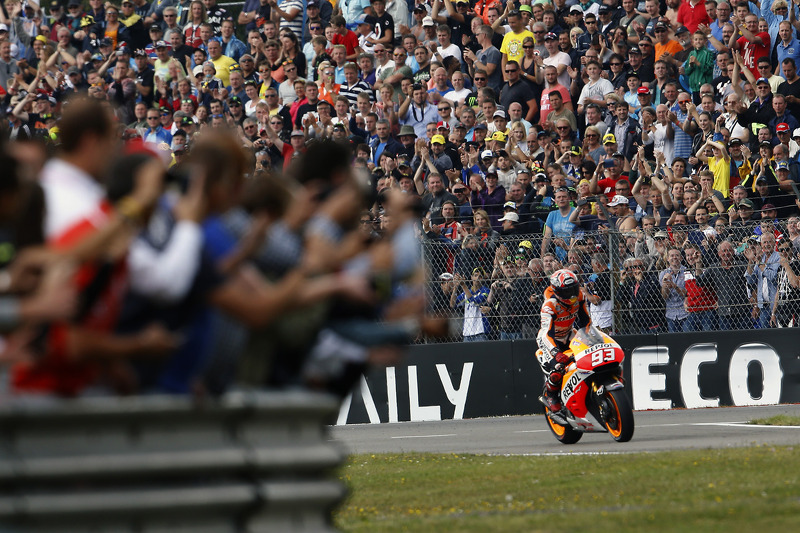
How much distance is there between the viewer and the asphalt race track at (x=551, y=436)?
14047mm

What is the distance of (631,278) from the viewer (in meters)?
17.9

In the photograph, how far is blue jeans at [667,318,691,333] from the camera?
18.1 m

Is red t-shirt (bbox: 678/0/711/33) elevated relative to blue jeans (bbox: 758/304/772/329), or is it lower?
elevated

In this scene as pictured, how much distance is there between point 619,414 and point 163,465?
1019 cm

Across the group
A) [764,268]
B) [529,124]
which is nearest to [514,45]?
[529,124]

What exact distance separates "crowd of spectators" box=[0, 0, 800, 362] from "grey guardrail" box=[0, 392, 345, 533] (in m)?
7.95

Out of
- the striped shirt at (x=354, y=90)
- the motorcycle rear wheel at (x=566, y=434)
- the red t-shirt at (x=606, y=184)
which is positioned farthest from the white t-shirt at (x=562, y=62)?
the motorcycle rear wheel at (x=566, y=434)

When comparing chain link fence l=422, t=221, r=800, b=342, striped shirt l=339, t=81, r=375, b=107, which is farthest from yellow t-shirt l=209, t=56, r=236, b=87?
chain link fence l=422, t=221, r=800, b=342

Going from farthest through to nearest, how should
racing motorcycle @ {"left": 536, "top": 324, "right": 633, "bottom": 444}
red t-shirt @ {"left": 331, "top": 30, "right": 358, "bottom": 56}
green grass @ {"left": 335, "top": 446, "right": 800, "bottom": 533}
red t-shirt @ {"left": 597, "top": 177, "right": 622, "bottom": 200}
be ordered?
1. red t-shirt @ {"left": 331, "top": 30, "right": 358, "bottom": 56}
2. red t-shirt @ {"left": 597, "top": 177, "right": 622, "bottom": 200}
3. racing motorcycle @ {"left": 536, "top": 324, "right": 633, "bottom": 444}
4. green grass @ {"left": 335, "top": 446, "right": 800, "bottom": 533}

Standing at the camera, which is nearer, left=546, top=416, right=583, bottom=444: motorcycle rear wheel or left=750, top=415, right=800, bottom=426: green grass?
left=546, top=416, right=583, bottom=444: motorcycle rear wheel

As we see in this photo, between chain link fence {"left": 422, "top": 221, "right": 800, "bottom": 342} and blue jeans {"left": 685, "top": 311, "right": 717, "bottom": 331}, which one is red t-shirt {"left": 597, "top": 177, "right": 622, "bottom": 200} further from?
blue jeans {"left": 685, "top": 311, "right": 717, "bottom": 331}

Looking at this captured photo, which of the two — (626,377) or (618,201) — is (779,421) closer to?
(626,377)

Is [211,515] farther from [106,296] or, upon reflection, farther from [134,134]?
[134,134]

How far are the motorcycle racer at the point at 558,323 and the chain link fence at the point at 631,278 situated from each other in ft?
8.35
